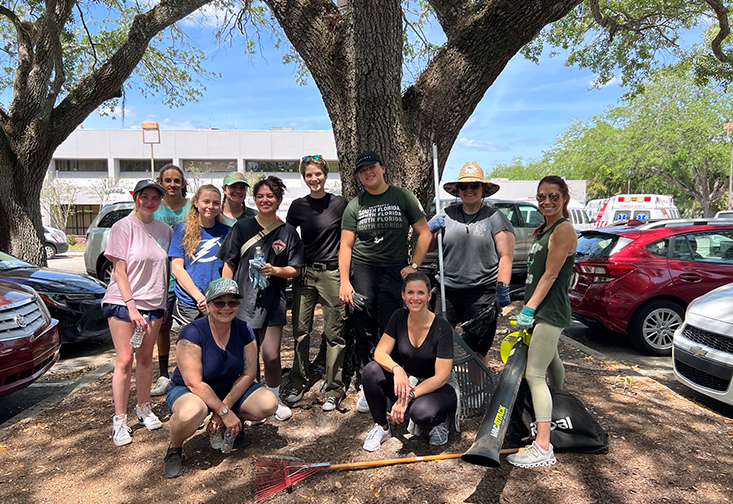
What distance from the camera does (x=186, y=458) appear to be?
3.12 metres

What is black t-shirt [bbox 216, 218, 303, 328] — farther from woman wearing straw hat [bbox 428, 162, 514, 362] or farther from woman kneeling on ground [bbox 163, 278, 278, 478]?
woman wearing straw hat [bbox 428, 162, 514, 362]

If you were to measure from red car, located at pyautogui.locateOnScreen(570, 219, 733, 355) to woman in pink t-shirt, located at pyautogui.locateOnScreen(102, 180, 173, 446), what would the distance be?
4.81m

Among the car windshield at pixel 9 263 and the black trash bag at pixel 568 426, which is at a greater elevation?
the car windshield at pixel 9 263

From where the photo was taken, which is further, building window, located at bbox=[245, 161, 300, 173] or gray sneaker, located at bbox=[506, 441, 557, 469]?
building window, located at bbox=[245, 161, 300, 173]

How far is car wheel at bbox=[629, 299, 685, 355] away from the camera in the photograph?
5418 millimetres

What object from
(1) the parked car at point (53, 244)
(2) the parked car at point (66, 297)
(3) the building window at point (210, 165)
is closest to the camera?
(2) the parked car at point (66, 297)

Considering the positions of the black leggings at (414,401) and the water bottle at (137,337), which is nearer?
the black leggings at (414,401)

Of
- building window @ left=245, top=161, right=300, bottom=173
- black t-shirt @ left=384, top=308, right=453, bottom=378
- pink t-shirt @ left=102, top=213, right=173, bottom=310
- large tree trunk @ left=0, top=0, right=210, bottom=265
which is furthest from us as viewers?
building window @ left=245, top=161, right=300, bottom=173

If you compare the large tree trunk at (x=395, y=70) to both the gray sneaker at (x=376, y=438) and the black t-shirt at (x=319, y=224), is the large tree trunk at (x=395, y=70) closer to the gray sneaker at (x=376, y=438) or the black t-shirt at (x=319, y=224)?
the black t-shirt at (x=319, y=224)

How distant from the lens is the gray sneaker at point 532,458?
2865 millimetres

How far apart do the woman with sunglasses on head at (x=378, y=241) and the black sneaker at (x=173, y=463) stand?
5.02 ft

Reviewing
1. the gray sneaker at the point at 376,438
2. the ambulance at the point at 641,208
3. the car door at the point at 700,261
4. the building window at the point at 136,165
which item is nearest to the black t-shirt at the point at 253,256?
the gray sneaker at the point at 376,438

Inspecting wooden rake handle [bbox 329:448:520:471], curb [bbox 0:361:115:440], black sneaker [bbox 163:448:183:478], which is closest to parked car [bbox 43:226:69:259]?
curb [bbox 0:361:115:440]

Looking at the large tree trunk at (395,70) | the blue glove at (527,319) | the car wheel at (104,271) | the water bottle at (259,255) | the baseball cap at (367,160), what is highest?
the large tree trunk at (395,70)
